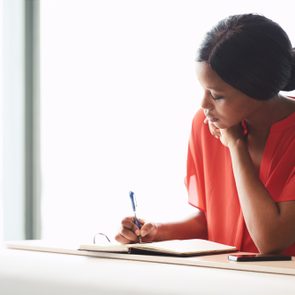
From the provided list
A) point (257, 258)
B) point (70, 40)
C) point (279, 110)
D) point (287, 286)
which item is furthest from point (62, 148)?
point (287, 286)

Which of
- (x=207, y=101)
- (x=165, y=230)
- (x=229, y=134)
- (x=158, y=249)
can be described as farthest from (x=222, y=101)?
(x=158, y=249)

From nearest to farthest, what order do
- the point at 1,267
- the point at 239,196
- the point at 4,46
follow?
the point at 1,267 < the point at 239,196 < the point at 4,46

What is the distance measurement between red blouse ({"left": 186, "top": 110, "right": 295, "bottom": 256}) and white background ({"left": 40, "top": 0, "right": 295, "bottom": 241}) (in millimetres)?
797

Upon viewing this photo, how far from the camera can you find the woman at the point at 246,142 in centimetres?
171

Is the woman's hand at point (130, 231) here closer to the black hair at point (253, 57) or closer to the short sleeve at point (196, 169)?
the short sleeve at point (196, 169)

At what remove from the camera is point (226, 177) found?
195 cm

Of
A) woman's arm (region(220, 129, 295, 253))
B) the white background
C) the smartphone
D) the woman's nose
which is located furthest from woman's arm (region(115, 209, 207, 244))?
the white background

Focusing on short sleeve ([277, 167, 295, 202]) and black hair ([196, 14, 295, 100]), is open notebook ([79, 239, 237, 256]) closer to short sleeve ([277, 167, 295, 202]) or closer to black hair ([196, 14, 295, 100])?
short sleeve ([277, 167, 295, 202])

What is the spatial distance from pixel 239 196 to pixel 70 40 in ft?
5.83

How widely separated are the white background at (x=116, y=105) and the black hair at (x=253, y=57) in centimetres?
95

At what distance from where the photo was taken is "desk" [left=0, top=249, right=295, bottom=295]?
1077 mm

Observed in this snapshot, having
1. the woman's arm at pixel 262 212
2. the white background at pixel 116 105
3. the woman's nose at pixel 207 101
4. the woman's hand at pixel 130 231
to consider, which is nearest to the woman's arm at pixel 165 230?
the woman's hand at pixel 130 231

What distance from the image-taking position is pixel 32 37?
343cm

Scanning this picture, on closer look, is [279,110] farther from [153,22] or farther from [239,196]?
[153,22]
